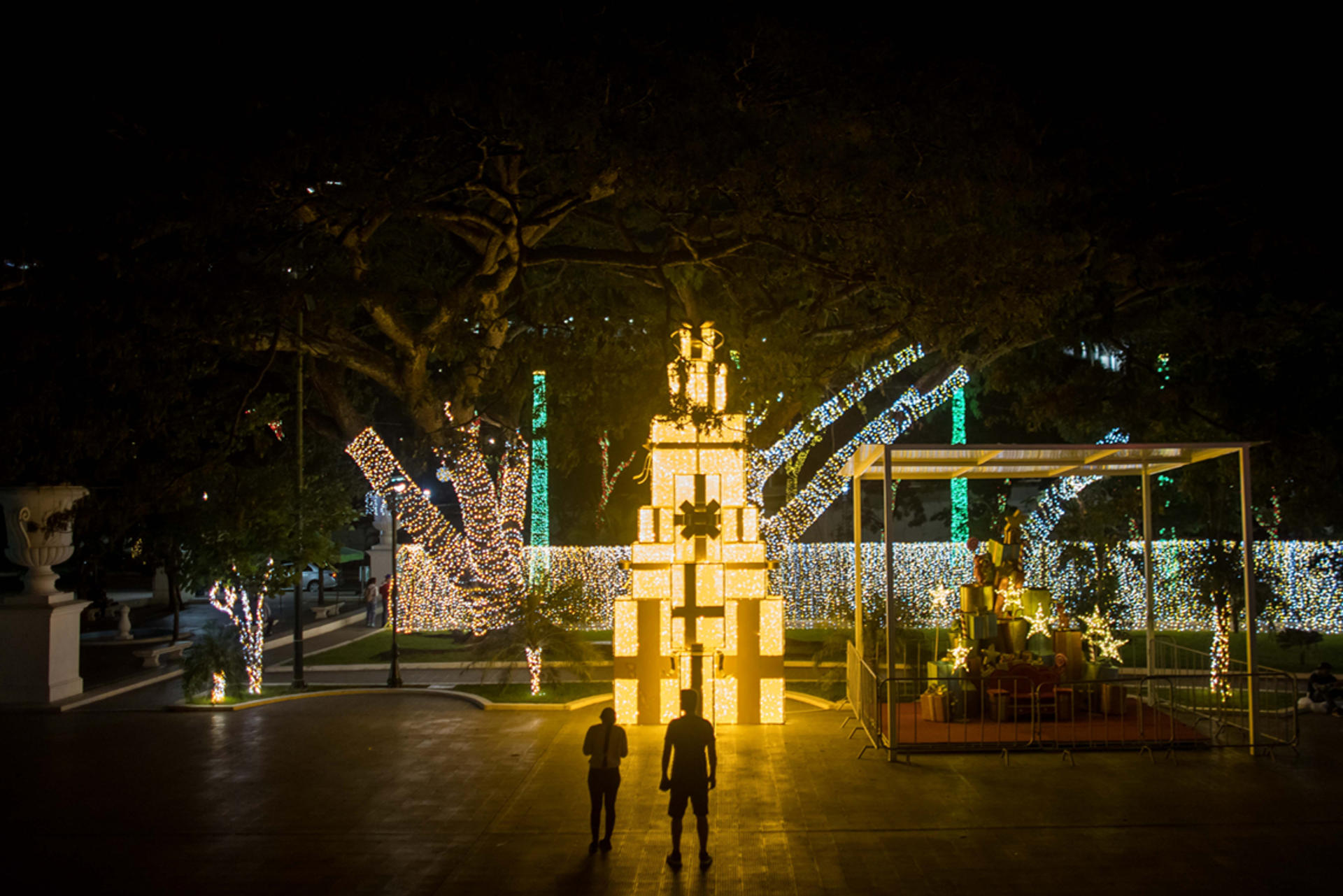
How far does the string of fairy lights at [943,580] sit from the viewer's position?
2631cm

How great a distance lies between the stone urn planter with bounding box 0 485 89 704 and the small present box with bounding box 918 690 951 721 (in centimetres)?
1369

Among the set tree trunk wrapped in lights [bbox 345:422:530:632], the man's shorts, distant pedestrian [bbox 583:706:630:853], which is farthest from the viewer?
tree trunk wrapped in lights [bbox 345:422:530:632]

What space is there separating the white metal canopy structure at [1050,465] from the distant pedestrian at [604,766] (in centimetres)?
385

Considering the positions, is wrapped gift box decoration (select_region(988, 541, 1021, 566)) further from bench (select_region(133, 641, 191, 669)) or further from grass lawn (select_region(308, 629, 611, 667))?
bench (select_region(133, 641, 191, 669))

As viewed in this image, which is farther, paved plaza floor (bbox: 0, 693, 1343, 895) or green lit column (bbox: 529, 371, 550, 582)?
green lit column (bbox: 529, 371, 550, 582)

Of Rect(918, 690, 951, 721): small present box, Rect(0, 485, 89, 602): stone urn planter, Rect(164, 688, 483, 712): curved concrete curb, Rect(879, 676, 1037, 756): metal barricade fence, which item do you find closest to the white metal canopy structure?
Rect(879, 676, 1037, 756): metal barricade fence

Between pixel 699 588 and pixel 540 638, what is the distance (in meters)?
3.71

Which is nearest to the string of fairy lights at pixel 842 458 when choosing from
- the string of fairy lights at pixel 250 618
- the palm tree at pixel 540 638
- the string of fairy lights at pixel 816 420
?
the string of fairy lights at pixel 816 420

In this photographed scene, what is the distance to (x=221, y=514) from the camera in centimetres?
1694

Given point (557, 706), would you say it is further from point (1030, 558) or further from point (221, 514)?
point (1030, 558)

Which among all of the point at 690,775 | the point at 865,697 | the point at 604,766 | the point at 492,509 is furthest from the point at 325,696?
the point at 690,775

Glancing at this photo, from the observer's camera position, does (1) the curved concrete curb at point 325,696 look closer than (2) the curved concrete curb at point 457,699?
No

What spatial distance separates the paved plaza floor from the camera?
8.39 m

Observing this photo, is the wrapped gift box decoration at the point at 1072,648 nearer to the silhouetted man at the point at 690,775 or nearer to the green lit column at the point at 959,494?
the silhouetted man at the point at 690,775
